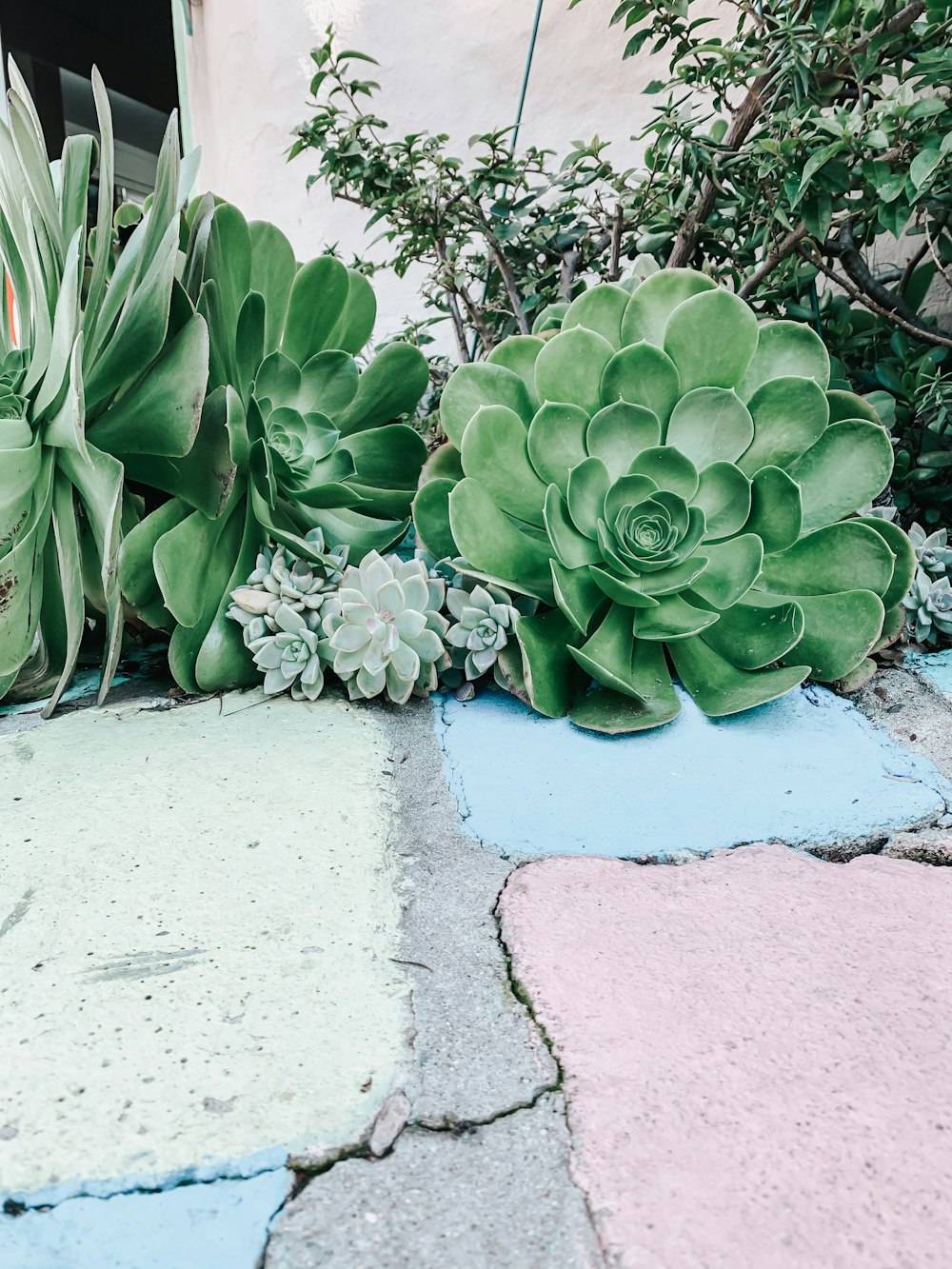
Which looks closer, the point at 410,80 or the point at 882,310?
the point at 882,310

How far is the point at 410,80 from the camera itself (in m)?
2.22

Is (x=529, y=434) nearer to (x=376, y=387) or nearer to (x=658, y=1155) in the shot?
(x=376, y=387)

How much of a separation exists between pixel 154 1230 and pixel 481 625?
1.97 feet

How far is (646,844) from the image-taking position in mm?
714

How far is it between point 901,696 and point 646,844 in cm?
41

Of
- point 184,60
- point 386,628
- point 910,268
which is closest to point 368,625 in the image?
point 386,628

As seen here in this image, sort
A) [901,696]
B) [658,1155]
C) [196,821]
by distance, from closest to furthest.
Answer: [658,1155]
[196,821]
[901,696]

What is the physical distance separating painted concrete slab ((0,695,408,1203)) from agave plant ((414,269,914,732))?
234 millimetres

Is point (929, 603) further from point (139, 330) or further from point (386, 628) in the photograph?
point (139, 330)

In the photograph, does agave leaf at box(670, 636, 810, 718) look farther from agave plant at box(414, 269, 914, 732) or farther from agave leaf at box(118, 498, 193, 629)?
agave leaf at box(118, 498, 193, 629)

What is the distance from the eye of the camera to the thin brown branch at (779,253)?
117 centimetres

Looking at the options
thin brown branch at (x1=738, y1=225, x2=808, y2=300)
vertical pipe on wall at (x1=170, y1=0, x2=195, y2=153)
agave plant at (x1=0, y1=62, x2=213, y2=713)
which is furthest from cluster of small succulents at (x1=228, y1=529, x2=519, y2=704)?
vertical pipe on wall at (x1=170, y1=0, x2=195, y2=153)

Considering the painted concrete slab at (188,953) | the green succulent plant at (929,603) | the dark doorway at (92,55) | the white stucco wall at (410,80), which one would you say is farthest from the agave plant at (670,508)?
the dark doorway at (92,55)

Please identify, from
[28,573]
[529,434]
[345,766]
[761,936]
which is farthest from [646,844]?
[28,573]
